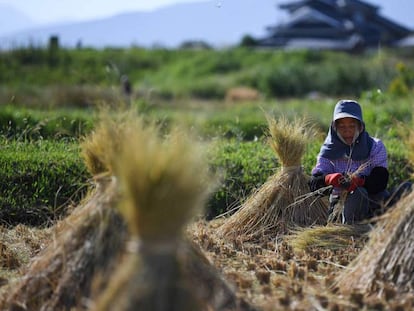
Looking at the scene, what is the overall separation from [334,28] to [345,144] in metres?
41.9

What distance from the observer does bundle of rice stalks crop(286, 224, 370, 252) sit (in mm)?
5168

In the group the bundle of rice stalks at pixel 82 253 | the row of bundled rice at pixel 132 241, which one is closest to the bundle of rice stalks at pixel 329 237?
the row of bundled rice at pixel 132 241

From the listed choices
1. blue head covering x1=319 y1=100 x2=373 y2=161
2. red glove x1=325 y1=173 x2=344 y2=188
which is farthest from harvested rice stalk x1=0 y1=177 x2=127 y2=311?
blue head covering x1=319 y1=100 x2=373 y2=161

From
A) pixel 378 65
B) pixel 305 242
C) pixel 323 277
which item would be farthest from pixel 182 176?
pixel 378 65

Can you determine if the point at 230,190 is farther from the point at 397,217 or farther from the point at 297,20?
the point at 297,20

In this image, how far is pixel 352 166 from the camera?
574cm

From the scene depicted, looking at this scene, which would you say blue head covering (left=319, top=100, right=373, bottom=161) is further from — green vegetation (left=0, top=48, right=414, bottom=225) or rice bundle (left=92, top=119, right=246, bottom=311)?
rice bundle (left=92, top=119, right=246, bottom=311)

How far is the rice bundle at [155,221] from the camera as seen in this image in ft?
9.67

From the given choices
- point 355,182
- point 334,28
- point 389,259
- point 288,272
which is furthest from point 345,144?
point 334,28

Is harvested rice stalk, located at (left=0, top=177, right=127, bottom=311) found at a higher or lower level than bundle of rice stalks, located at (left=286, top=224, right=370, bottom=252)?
higher

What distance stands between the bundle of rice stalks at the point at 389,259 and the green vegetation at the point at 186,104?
2.24 ft

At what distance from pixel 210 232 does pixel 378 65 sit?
2246 cm

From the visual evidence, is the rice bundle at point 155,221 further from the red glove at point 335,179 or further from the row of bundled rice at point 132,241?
the red glove at point 335,179

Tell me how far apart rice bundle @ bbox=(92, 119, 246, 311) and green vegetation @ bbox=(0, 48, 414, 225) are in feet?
1.64
